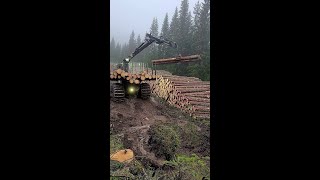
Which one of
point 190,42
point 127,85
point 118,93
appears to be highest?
point 190,42

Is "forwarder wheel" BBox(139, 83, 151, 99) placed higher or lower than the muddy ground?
higher

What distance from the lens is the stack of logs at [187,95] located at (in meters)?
10.6

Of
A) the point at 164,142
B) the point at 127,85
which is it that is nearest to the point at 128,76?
the point at 127,85

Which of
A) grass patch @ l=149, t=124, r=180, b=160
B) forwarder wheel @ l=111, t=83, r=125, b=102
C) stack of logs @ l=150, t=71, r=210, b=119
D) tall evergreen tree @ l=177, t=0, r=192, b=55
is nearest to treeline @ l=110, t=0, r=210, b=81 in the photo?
tall evergreen tree @ l=177, t=0, r=192, b=55

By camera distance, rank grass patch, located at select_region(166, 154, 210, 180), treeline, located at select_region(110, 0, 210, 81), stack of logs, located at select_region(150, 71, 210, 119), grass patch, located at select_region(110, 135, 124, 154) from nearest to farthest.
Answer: grass patch, located at select_region(166, 154, 210, 180), grass patch, located at select_region(110, 135, 124, 154), stack of logs, located at select_region(150, 71, 210, 119), treeline, located at select_region(110, 0, 210, 81)

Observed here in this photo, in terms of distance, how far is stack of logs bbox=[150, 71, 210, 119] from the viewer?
10578 mm

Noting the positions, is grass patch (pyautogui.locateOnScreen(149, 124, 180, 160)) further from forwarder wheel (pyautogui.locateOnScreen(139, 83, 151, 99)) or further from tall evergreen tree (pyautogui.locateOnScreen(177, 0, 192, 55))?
tall evergreen tree (pyautogui.locateOnScreen(177, 0, 192, 55))

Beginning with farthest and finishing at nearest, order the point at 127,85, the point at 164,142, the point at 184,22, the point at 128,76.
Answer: the point at 184,22 → the point at 127,85 → the point at 128,76 → the point at 164,142

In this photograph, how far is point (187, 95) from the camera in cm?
1156

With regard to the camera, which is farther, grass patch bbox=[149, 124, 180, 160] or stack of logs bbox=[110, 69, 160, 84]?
stack of logs bbox=[110, 69, 160, 84]

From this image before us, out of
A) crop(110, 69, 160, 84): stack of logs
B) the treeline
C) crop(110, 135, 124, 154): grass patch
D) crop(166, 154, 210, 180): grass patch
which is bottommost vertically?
crop(166, 154, 210, 180): grass patch

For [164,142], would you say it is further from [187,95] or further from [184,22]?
[184,22]
